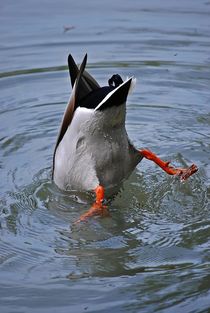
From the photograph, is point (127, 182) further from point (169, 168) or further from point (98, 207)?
point (98, 207)

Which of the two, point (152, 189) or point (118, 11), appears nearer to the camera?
point (152, 189)

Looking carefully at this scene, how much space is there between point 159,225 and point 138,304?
1.16m

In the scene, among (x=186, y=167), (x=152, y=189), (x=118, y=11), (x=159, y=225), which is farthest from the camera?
(x=118, y=11)

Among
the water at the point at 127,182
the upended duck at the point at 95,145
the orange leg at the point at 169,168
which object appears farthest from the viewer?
the orange leg at the point at 169,168

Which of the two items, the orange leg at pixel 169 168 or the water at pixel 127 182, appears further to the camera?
the orange leg at pixel 169 168

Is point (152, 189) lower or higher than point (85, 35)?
lower

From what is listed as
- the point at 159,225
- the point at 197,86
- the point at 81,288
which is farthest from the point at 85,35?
the point at 81,288

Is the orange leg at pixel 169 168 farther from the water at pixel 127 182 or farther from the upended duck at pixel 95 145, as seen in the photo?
the water at pixel 127 182

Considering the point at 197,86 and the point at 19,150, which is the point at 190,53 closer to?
the point at 197,86

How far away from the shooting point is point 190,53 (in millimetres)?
9180

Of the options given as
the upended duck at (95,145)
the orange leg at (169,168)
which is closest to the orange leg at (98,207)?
the upended duck at (95,145)

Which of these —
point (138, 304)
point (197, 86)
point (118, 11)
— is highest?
point (118, 11)

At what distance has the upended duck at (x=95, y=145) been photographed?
5.68 meters

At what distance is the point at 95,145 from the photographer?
591 cm
